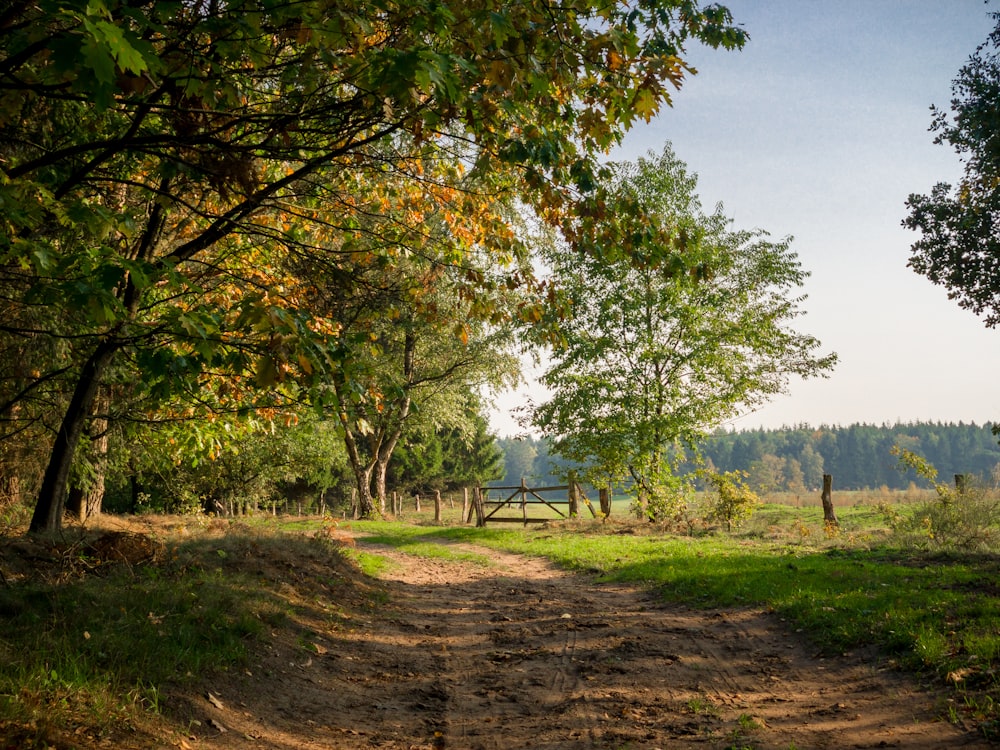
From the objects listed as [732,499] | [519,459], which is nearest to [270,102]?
[732,499]

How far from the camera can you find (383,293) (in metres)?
7.86

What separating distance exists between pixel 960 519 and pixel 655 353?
10022mm

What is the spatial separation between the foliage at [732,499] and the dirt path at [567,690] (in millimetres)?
12312

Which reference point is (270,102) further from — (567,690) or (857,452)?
(857,452)

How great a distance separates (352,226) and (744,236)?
19583 mm

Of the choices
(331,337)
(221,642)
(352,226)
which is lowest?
(221,642)

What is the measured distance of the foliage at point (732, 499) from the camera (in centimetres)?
2012

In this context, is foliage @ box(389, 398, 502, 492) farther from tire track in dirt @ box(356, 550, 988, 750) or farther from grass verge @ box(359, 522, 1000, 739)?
tire track in dirt @ box(356, 550, 988, 750)

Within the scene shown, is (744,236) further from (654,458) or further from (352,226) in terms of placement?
(352,226)

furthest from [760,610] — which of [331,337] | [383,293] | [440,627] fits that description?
[331,337]

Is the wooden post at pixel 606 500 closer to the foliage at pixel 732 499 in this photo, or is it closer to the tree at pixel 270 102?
the foliage at pixel 732 499

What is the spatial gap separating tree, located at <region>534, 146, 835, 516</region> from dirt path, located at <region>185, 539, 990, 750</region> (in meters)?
13.0

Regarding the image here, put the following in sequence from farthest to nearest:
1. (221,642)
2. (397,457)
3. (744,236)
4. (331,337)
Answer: (397,457) → (744,236) → (221,642) → (331,337)

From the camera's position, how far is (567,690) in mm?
5672
